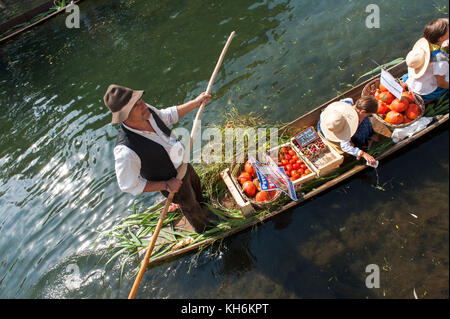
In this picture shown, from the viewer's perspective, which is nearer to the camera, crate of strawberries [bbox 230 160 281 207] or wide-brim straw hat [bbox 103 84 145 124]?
wide-brim straw hat [bbox 103 84 145 124]

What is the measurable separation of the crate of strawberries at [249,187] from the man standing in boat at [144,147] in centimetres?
94

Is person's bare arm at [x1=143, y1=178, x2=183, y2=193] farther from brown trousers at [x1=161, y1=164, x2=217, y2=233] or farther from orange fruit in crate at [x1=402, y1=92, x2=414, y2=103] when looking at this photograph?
orange fruit in crate at [x1=402, y1=92, x2=414, y2=103]

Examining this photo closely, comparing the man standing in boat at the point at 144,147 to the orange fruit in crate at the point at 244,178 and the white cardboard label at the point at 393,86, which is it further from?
the white cardboard label at the point at 393,86

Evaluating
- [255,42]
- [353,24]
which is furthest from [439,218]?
[255,42]

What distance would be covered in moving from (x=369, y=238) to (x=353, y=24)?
19.8 ft

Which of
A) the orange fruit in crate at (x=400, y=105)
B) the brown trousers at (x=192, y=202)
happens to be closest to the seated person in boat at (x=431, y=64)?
the orange fruit in crate at (x=400, y=105)

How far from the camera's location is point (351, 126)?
4.35 meters

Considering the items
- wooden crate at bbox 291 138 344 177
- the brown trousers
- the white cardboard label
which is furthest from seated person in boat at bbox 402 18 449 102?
the brown trousers

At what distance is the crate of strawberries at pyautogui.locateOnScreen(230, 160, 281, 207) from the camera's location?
4.51 m

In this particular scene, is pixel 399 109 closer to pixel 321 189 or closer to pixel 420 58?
pixel 420 58

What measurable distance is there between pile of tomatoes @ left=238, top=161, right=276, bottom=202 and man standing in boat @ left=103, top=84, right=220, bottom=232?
99 centimetres

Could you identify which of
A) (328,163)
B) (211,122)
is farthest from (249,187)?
(211,122)

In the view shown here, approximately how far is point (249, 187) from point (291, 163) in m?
0.88

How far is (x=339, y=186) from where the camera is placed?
4953mm
